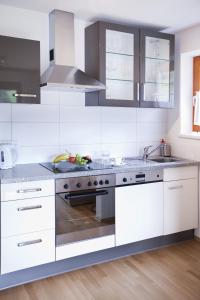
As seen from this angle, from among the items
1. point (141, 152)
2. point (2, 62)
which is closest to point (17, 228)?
point (2, 62)

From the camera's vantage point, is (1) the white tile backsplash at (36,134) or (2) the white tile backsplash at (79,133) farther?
(2) the white tile backsplash at (79,133)

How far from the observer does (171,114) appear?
3.55 meters

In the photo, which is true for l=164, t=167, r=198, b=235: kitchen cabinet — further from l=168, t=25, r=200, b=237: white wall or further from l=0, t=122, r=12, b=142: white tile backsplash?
l=0, t=122, r=12, b=142: white tile backsplash

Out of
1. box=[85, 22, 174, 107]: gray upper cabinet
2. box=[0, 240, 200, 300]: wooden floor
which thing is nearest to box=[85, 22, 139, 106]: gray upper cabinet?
box=[85, 22, 174, 107]: gray upper cabinet

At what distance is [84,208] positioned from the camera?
2541 mm

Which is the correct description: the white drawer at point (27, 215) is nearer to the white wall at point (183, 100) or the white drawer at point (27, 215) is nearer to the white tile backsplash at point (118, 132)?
the white tile backsplash at point (118, 132)

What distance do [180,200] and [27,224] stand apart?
5.26ft

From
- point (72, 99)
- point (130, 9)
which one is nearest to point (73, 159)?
point (72, 99)

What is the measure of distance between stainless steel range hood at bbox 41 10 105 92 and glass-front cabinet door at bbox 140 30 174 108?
0.59 m

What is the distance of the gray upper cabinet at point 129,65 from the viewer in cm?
285

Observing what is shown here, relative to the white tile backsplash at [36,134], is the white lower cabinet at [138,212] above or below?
below

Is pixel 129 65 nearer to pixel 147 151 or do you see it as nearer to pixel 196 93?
pixel 196 93

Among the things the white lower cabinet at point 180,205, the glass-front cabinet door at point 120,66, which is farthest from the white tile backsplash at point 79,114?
the white lower cabinet at point 180,205

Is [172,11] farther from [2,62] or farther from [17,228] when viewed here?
[17,228]
